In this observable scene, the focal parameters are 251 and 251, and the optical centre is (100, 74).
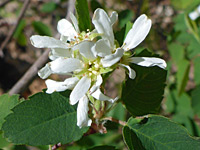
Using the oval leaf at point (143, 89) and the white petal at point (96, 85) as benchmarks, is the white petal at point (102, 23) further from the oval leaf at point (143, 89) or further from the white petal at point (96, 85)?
the oval leaf at point (143, 89)

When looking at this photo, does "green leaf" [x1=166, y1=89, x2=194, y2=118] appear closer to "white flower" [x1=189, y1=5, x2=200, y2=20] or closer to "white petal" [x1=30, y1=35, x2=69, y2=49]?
"white flower" [x1=189, y1=5, x2=200, y2=20]

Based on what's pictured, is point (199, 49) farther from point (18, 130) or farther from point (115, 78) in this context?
point (18, 130)

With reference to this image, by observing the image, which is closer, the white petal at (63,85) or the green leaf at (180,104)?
the white petal at (63,85)

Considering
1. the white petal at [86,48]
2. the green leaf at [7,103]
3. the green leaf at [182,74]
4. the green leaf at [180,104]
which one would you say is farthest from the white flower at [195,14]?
the green leaf at [7,103]

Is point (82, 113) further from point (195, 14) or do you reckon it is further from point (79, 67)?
point (195, 14)

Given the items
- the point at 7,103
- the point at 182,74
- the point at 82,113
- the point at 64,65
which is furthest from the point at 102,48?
the point at 182,74

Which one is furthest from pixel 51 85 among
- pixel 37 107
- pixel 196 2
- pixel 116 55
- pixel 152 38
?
pixel 152 38
